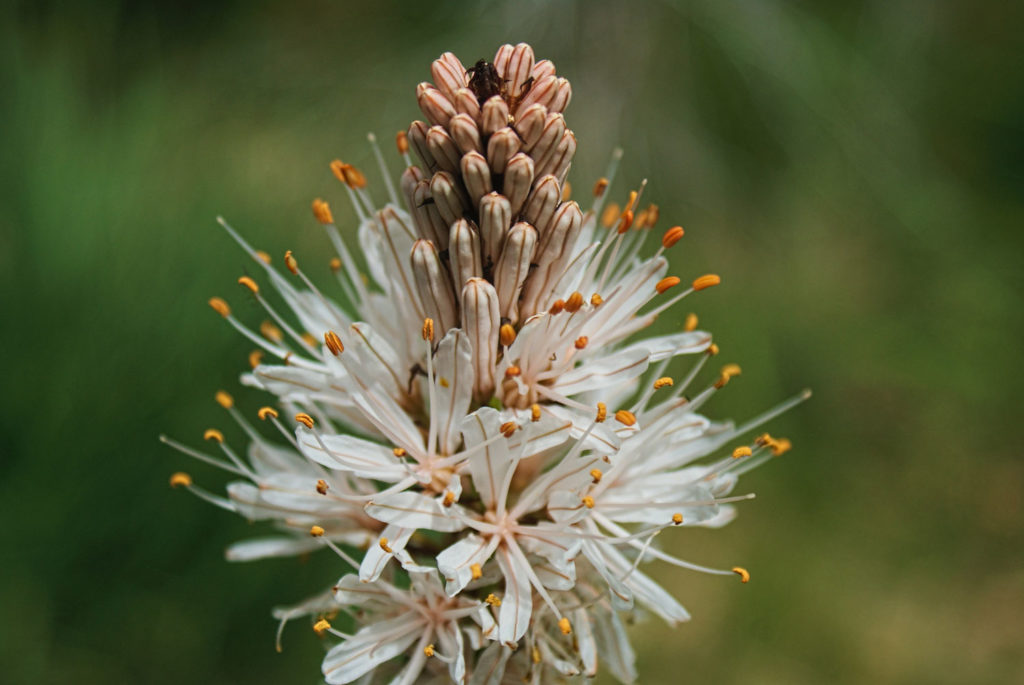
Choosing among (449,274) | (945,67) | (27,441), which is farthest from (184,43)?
(945,67)

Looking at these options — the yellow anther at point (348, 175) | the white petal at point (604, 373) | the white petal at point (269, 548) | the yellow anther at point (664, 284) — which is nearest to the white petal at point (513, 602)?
the white petal at point (604, 373)

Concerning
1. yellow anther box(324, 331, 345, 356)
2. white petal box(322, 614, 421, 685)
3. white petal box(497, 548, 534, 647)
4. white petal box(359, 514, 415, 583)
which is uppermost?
yellow anther box(324, 331, 345, 356)

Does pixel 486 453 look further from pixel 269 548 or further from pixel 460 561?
pixel 269 548

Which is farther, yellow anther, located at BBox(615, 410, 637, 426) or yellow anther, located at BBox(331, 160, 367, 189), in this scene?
yellow anther, located at BBox(331, 160, 367, 189)

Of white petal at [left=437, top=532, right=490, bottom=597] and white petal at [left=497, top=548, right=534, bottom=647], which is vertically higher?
white petal at [left=437, top=532, right=490, bottom=597]

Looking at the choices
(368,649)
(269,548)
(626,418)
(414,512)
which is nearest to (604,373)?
A: (626,418)

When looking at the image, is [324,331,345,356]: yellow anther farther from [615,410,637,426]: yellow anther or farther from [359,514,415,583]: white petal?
[615,410,637,426]: yellow anther

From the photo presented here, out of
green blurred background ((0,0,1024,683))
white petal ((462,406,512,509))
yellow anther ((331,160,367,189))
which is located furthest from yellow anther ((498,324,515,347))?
green blurred background ((0,0,1024,683))

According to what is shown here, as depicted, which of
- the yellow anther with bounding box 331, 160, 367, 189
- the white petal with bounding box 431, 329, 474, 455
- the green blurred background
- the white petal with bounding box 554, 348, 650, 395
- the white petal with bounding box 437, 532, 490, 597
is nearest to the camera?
the white petal with bounding box 437, 532, 490, 597
